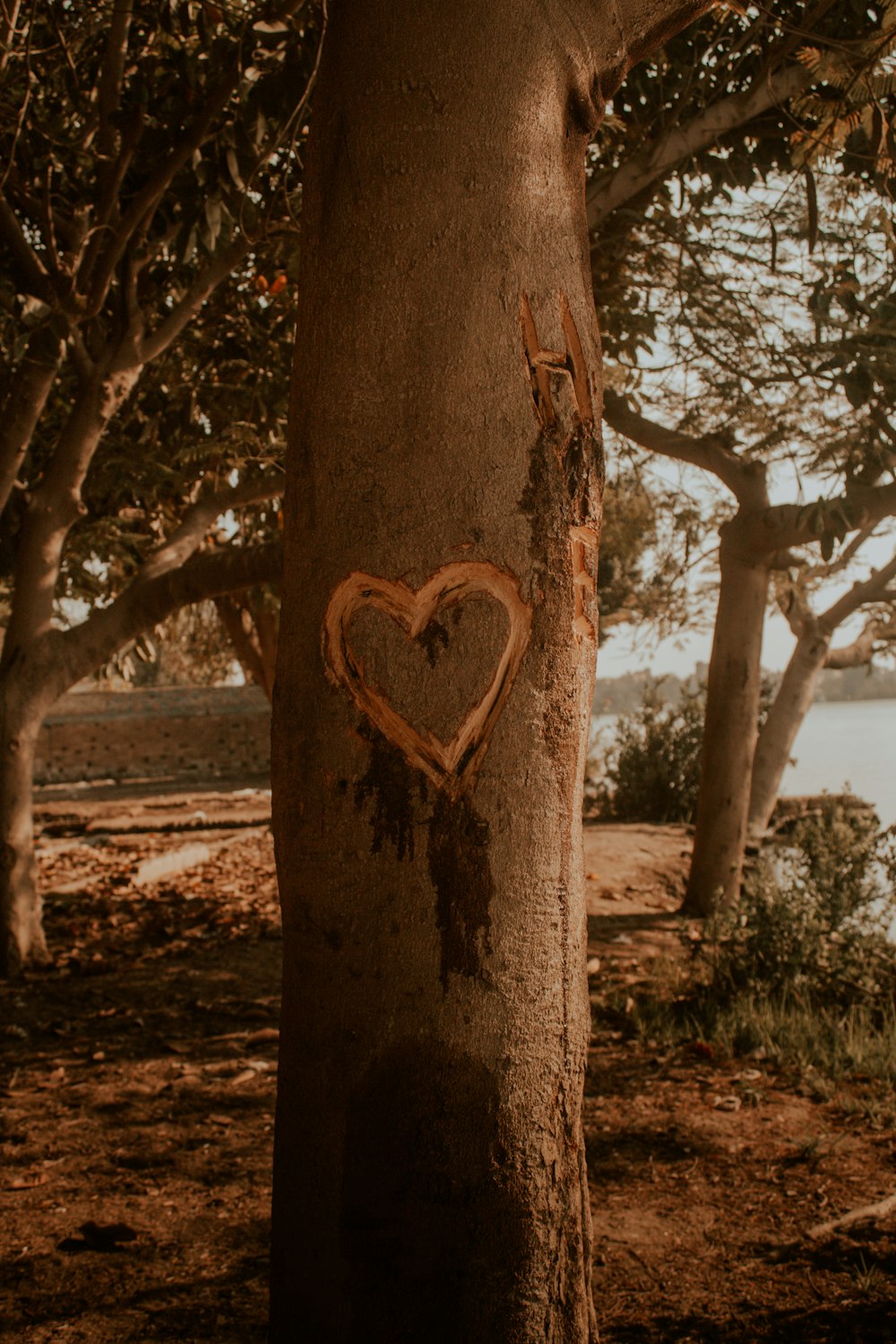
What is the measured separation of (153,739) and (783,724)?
1489 centimetres

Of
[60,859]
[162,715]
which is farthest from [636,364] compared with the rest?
[162,715]

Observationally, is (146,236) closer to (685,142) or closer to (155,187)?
(155,187)

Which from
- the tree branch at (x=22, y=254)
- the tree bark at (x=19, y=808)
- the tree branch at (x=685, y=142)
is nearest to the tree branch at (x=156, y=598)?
the tree bark at (x=19, y=808)

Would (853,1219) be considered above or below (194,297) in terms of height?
below

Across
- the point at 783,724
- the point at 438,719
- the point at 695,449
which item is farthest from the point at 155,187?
the point at 783,724

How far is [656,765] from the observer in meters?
12.7

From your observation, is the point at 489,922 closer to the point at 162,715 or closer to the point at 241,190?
the point at 241,190

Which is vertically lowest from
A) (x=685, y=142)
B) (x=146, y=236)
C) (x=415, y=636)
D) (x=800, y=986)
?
(x=800, y=986)

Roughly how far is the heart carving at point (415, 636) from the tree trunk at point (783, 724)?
8.94m

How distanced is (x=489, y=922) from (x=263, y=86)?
14.6ft

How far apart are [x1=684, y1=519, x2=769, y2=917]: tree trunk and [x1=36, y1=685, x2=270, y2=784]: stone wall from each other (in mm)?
15169

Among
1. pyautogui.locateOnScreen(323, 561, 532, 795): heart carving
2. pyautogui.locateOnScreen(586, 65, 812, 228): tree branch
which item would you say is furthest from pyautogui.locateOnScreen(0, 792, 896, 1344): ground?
pyautogui.locateOnScreen(586, 65, 812, 228): tree branch

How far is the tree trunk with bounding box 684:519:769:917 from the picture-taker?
23.6 ft

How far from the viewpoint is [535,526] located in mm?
1763
